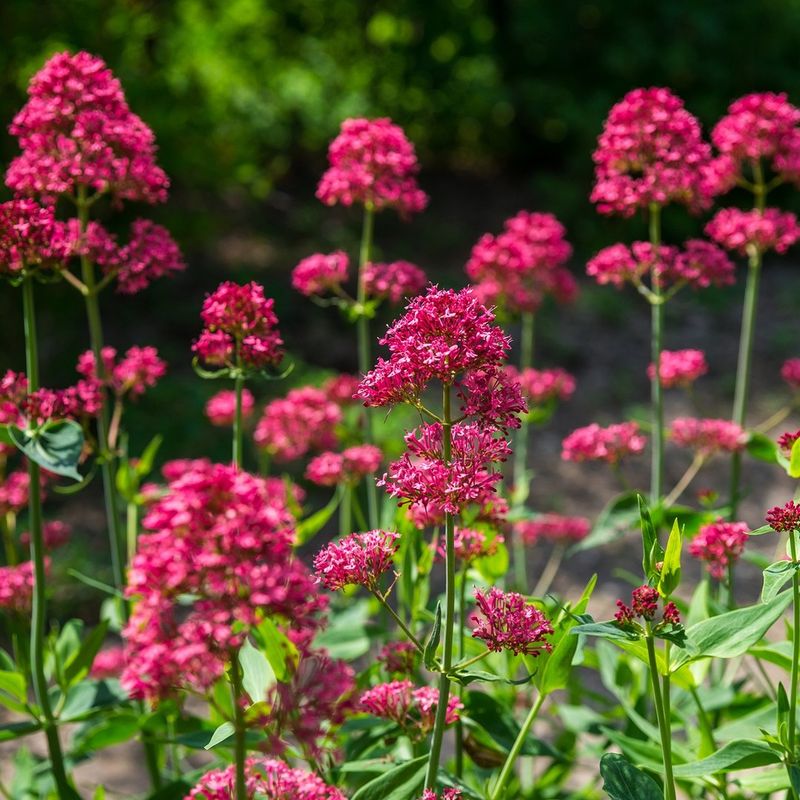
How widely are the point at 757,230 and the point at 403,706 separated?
1.89 meters

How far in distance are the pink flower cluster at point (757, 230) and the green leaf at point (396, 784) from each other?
199 centimetres

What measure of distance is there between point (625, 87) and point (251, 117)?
436cm

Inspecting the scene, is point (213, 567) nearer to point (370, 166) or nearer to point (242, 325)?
point (242, 325)

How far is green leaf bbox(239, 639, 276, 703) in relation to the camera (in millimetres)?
2213

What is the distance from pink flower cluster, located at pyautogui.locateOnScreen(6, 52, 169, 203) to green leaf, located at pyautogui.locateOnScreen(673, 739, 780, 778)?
6.03 ft

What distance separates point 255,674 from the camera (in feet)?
7.43

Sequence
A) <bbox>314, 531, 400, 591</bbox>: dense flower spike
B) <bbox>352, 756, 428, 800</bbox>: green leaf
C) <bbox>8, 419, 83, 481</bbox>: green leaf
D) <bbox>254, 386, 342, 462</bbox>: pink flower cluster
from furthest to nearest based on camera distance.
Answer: <bbox>254, 386, 342, 462</bbox>: pink flower cluster
<bbox>8, 419, 83, 481</bbox>: green leaf
<bbox>352, 756, 428, 800</bbox>: green leaf
<bbox>314, 531, 400, 591</bbox>: dense flower spike

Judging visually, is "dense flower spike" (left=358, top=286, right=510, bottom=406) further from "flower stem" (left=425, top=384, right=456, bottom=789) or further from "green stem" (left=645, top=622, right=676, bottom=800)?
"green stem" (left=645, top=622, right=676, bottom=800)

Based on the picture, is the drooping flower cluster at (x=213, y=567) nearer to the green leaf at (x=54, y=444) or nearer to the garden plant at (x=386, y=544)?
the garden plant at (x=386, y=544)

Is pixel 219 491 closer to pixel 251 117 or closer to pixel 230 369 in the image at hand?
pixel 230 369

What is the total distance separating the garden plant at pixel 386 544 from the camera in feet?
5.59

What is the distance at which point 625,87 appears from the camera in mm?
11359

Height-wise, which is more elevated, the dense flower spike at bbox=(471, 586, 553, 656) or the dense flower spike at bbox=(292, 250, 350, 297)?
the dense flower spike at bbox=(292, 250, 350, 297)

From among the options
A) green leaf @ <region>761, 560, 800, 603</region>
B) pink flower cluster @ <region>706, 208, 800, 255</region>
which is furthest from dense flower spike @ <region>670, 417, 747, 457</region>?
green leaf @ <region>761, 560, 800, 603</region>
